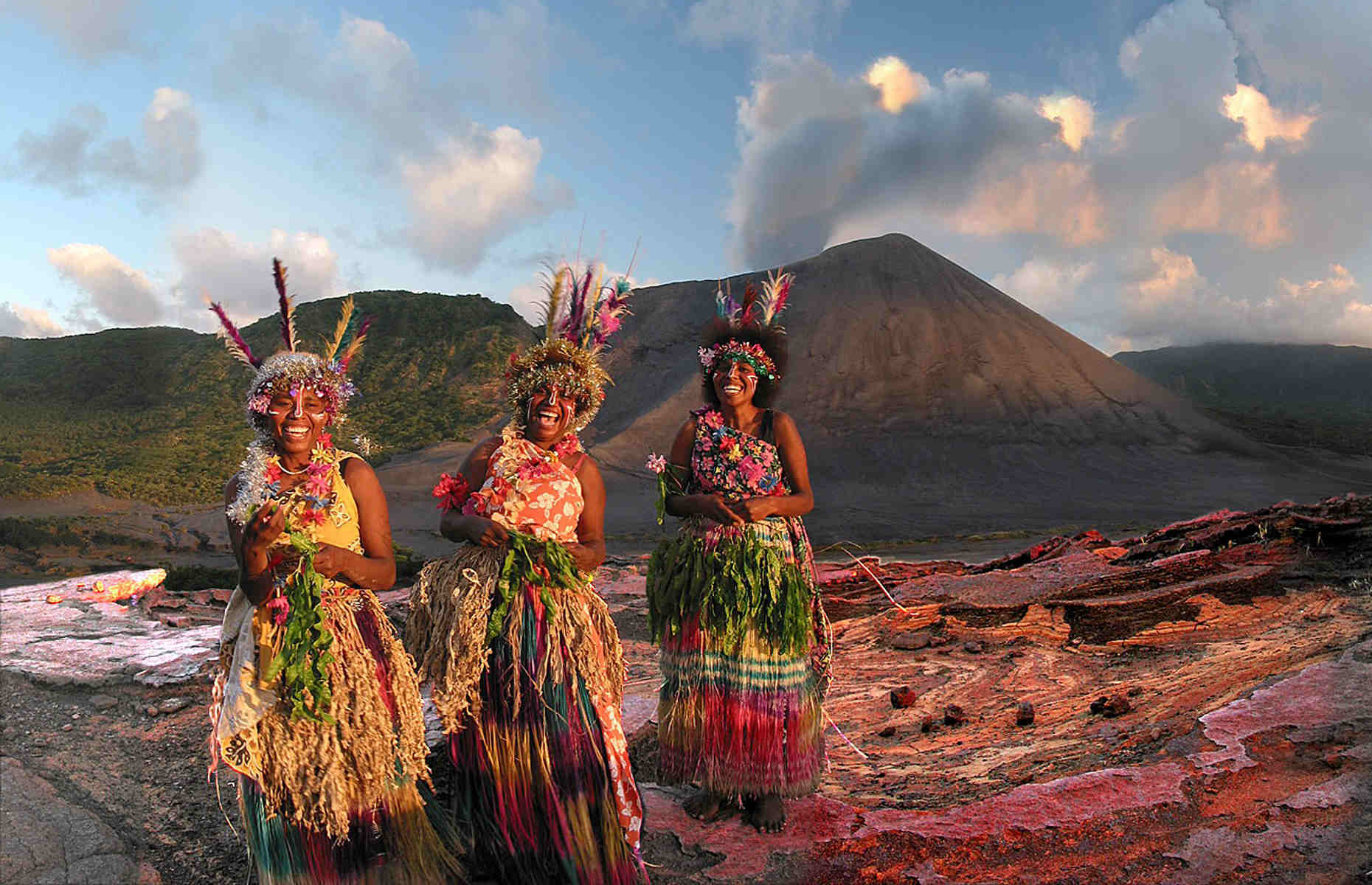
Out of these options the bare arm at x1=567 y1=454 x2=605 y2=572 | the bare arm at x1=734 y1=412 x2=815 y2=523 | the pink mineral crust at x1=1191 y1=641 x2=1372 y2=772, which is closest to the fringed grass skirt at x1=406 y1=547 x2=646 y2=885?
the bare arm at x1=567 y1=454 x2=605 y2=572

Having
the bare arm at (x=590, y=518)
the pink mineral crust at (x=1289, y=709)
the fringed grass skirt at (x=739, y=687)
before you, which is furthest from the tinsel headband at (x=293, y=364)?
the pink mineral crust at (x=1289, y=709)

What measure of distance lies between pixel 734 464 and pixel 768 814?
1298 mm

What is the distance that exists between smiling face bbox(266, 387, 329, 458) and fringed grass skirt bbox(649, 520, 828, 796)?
1.47 metres

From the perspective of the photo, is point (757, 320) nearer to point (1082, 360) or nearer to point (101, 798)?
point (101, 798)

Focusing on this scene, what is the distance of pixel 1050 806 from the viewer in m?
3.01

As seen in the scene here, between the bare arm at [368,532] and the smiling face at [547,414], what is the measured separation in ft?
1.67

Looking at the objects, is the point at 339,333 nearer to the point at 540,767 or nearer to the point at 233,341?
the point at 233,341

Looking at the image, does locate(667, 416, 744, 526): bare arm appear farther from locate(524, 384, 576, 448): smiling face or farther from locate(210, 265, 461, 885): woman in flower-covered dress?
locate(210, 265, 461, 885): woman in flower-covered dress

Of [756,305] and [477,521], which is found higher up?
[756,305]

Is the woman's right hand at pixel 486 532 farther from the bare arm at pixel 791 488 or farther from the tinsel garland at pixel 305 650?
the bare arm at pixel 791 488

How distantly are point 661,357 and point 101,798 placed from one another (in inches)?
1377

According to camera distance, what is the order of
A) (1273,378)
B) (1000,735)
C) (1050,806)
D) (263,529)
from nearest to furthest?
(263,529), (1050,806), (1000,735), (1273,378)

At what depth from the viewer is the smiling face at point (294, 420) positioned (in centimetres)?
222

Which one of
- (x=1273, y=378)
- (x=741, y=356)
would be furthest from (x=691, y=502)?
(x=1273, y=378)
